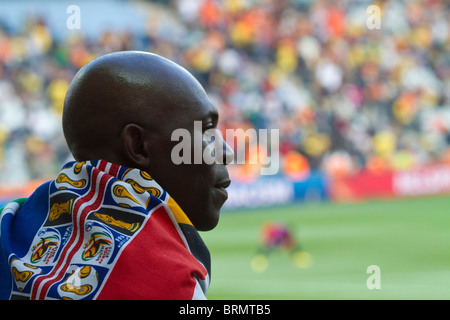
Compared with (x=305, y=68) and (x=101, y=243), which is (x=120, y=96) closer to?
(x=101, y=243)

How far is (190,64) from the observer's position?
17.0 meters

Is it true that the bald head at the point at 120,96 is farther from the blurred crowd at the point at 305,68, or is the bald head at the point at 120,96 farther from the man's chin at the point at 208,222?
the blurred crowd at the point at 305,68

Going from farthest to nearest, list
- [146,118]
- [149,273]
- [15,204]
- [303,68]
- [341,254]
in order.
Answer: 1. [303,68]
2. [341,254]
3. [15,204]
4. [146,118]
5. [149,273]

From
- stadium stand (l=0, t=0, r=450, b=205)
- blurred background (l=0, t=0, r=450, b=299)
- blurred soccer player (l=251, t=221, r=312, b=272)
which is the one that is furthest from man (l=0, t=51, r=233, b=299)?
stadium stand (l=0, t=0, r=450, b=205)

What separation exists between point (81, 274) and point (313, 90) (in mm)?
17503

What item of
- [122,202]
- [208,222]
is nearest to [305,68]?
[208,222]

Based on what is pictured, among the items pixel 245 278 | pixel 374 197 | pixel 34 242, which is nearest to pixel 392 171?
pixel 374 197

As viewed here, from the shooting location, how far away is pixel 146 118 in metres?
1.34

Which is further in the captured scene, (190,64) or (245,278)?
(190,64)

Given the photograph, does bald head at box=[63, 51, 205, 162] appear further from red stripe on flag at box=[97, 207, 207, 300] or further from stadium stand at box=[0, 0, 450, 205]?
stadium stand at box=[0, 0, 450, 205]

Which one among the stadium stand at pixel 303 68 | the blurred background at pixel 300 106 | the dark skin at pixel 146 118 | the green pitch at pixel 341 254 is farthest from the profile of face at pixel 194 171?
the stadium stand at pixel 303 68

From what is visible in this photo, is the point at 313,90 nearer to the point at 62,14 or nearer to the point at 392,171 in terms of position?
the point at 392,171

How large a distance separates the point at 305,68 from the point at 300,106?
1547 mm

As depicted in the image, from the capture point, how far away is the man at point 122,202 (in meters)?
1.18
